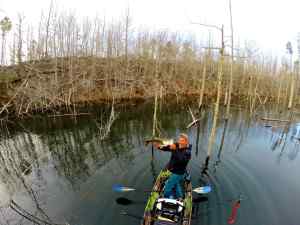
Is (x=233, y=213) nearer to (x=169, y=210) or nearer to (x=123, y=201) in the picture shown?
(x=169, y=210)

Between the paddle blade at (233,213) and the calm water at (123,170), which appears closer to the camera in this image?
the paddle blade at (233,213)

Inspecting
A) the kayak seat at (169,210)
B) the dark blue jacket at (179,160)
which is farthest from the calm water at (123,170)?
the dark blue jacket at (179,160)

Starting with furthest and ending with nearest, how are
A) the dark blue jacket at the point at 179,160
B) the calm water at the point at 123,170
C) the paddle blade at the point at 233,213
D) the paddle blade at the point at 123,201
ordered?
the paddle blade at the point at 123,201 → the calm water at the point at 123,170 → the dark blue jacket at the point at 179,160 → the paddle blade at the point at 233,213

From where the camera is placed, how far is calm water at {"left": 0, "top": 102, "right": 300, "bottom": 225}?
26.0 feet

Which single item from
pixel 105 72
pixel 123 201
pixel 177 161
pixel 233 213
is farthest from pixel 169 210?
pixel 105 72

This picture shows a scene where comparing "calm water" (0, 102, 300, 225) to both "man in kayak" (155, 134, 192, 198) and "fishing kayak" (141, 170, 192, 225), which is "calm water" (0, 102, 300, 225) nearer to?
"fishing kayak" (141, 170, 192, 225)

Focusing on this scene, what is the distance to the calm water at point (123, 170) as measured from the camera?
7922 mm

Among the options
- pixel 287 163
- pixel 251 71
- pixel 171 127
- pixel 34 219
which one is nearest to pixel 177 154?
pixel 34 219

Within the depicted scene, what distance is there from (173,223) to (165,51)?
107 feet

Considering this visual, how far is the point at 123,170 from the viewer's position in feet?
36.2

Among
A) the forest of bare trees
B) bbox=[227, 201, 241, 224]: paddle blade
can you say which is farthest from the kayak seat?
the forest of bare trees

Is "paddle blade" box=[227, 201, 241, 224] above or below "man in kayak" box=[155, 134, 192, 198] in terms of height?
below

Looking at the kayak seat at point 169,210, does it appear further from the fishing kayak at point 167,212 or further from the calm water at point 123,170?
the calm water at point 123,170

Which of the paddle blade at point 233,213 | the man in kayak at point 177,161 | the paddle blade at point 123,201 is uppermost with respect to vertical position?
the man in kayak at point 177,161
